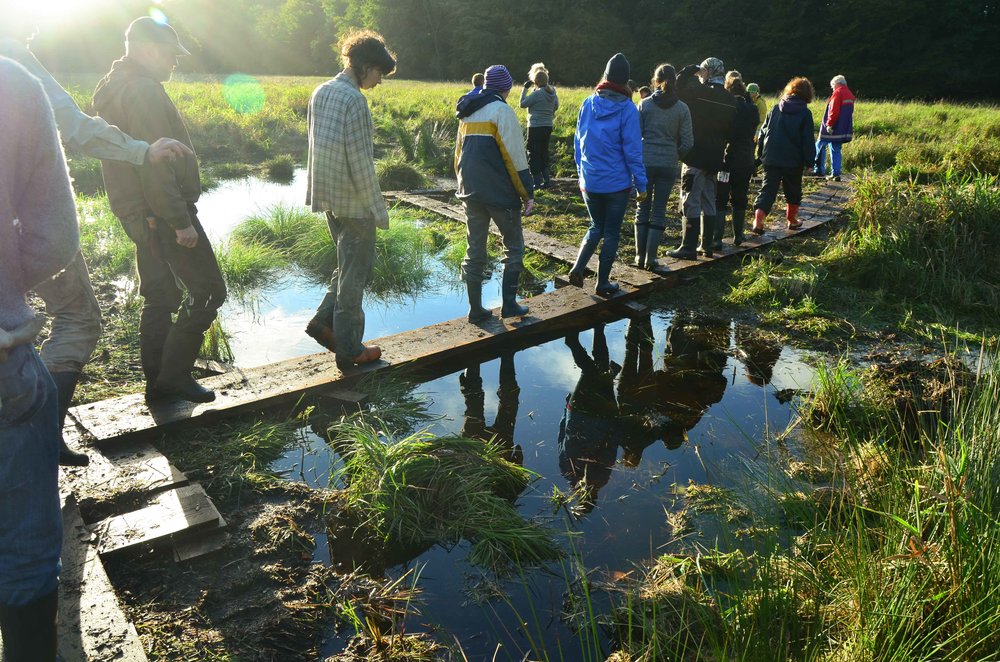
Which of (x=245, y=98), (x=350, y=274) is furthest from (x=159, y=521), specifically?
(x=245, y=98)

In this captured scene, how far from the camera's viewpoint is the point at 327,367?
4.74 meters

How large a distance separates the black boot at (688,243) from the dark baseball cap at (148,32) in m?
5.27

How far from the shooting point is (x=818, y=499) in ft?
10.9

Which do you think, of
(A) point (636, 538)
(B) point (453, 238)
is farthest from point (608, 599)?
(B) point (453, 238)

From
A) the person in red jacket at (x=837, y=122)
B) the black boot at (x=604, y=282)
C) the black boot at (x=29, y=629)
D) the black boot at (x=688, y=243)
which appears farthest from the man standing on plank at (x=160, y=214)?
the person in red jacket at (x=837, y=122)

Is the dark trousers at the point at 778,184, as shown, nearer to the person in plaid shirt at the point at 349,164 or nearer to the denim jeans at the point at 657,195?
the denim jeans at the point at 657,195

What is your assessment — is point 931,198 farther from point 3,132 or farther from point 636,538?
point 3,132

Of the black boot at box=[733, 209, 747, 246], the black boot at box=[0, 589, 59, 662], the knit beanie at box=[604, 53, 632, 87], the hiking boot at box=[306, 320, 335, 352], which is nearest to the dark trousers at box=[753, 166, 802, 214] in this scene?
the black boot at box=[733, 209, 747, 246]

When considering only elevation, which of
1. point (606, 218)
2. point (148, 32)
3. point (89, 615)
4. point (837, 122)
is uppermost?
point (148, 32)

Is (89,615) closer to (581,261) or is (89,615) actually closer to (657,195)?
(581,261)

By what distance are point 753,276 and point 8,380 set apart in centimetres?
645

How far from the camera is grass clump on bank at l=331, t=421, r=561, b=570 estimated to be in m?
3.17

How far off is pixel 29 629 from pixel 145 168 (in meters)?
2.31

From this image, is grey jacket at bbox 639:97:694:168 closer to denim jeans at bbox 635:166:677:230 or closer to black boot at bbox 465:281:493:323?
denim jeans at bbox 635:166:677:230
